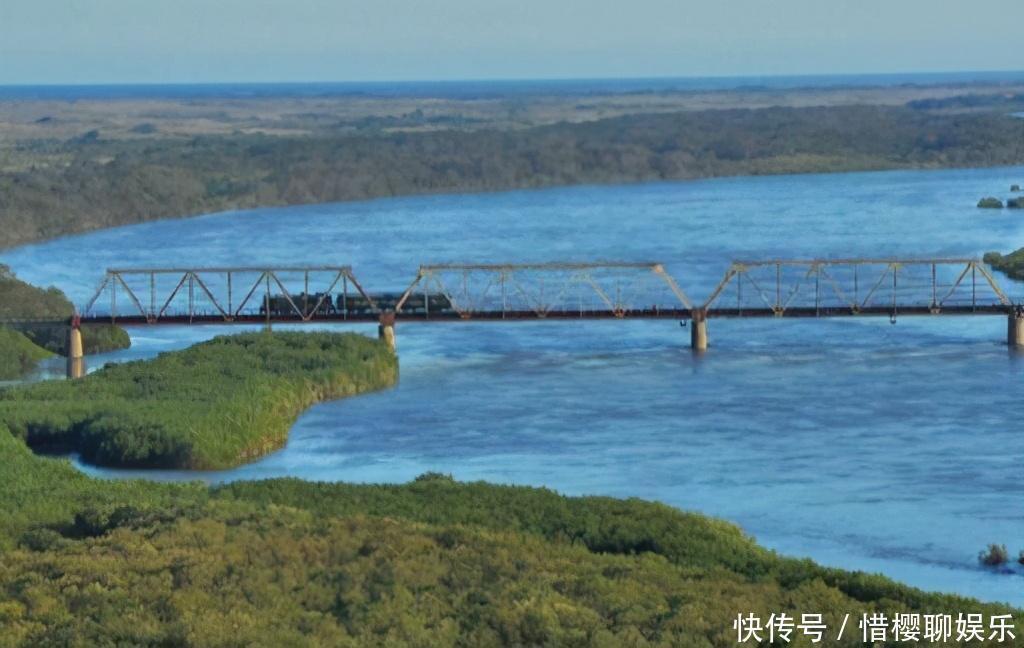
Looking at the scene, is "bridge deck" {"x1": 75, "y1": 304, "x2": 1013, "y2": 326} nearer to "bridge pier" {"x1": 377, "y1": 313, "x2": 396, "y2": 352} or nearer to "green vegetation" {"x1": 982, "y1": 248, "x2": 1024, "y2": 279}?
"bridge pier" {"x1": 377, "y1": 313, "x2": 396, "y2": 352}

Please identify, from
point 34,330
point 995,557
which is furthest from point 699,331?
point 995,557

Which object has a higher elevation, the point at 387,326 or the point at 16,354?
the point at 387,326

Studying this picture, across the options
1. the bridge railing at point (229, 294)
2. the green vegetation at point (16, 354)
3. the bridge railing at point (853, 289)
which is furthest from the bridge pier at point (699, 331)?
the green vegetation at point (16, 354)

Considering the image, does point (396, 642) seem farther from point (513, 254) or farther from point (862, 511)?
point (513, 254)

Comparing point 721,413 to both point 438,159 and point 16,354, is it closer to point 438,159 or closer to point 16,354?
point 16,354

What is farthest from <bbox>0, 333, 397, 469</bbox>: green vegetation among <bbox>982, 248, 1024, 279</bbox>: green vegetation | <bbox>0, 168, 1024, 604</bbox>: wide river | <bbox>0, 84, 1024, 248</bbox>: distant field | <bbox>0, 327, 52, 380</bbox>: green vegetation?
<bbox>0, 84, 1024, 248</bbox>: distant field

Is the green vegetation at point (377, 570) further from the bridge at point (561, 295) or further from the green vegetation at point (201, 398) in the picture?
the bridge at point (561, 295)
